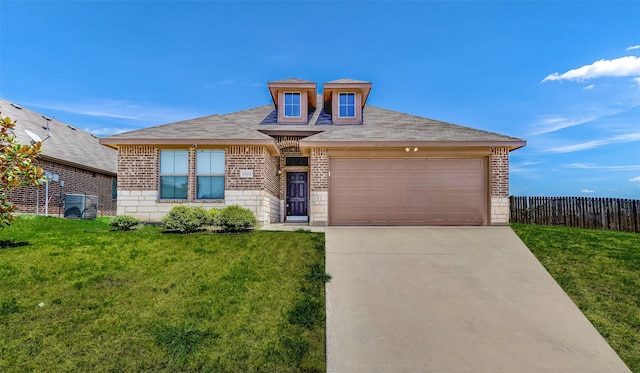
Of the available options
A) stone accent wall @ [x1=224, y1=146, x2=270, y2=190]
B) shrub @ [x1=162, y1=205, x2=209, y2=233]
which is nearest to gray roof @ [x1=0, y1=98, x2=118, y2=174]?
stone accent wall @ [x1=224, y1=146, x2=270, y2=190]

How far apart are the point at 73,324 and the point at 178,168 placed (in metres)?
8.23

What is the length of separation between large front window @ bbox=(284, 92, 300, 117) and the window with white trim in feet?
6.07

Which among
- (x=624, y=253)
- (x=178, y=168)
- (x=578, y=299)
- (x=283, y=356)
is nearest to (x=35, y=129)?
(x=178, y=168)

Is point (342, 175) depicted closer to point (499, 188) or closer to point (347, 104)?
point (347, 104)

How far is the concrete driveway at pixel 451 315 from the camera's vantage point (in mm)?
5586

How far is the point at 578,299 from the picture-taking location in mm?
Answer: 7559

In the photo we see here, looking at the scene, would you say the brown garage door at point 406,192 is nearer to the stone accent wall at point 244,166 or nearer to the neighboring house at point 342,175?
the neighboring house at point 342,175

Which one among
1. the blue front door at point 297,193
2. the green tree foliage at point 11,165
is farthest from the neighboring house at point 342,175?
the green tree foliage at point 11,165

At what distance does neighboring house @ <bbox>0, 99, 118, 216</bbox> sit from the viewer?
17.4 m

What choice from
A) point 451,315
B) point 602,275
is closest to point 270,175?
point 451,315

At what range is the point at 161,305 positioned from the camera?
21.2 feet

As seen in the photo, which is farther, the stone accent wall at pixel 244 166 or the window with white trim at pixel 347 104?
the window with white trim at pixel 347 104

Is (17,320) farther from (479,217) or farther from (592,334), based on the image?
(479,217)

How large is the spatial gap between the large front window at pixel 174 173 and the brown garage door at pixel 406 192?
16.9 ft
